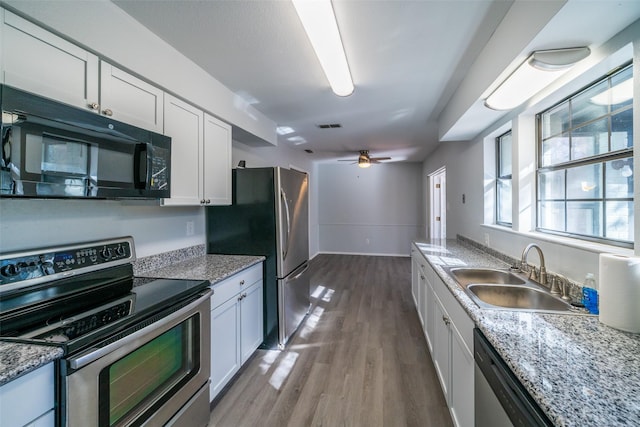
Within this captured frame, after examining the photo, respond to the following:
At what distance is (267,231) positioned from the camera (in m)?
2.50

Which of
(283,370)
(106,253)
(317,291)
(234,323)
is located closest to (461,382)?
(283,370)

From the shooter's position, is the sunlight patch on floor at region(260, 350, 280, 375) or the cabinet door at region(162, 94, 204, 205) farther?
the sunlight patch on floor at region(260, 350, 280, 375)

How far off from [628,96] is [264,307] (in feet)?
9.16

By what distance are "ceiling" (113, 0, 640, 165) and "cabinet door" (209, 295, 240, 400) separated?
1793mm

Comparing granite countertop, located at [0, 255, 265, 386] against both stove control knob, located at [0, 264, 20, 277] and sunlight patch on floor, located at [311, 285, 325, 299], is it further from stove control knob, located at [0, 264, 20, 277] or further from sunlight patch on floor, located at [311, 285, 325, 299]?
sunlight patch on floor, located at [311, 285, 325, 299]

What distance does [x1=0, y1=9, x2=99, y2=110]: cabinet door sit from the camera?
1073 millimetres

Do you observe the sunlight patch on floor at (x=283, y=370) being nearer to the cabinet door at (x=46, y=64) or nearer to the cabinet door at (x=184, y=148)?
the cabinet door at (x=184, y=148)

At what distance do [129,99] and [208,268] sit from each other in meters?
1.22

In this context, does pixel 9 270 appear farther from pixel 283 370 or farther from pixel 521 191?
pixel 521 191

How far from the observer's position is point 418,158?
6.30 m

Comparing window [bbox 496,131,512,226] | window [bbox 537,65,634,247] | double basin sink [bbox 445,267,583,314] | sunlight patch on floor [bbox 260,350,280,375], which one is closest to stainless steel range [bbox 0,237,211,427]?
sunlight patch on floor [bbox 260,350,280,375]

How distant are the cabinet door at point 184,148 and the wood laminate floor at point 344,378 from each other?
4.87ft

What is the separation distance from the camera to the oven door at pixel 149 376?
3.14 ft

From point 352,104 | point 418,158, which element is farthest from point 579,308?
point 418,158
